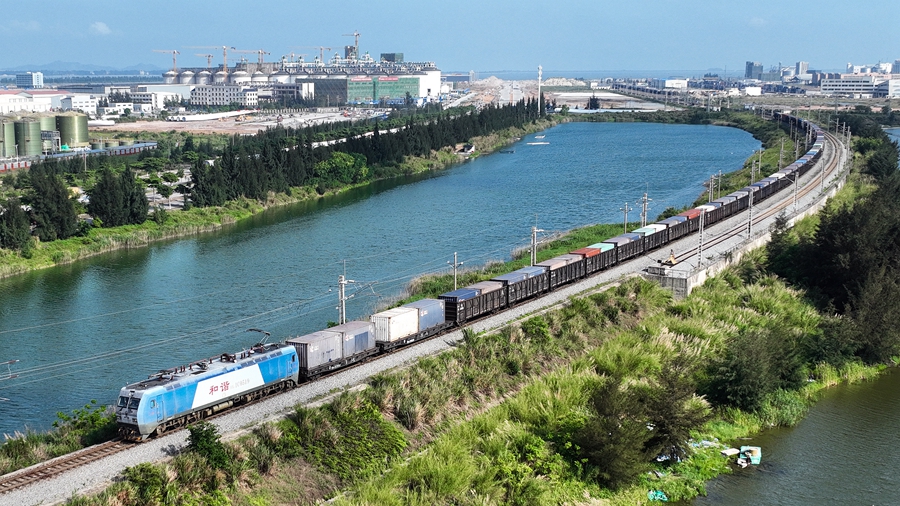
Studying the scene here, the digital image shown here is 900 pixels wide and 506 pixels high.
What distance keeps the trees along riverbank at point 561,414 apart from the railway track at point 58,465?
233 cm

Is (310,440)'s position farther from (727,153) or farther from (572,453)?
(727,153)

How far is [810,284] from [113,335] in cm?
3981

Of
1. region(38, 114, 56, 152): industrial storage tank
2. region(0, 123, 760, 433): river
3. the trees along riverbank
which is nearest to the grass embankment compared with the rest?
Result: the trees along riverbank

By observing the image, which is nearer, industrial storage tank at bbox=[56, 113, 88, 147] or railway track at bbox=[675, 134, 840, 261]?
railway track at bbox=[675, 134, 840, 261]

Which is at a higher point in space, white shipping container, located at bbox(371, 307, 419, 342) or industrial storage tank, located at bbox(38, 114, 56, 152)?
industrial storage tank, located at bbox(38, 114, 56, 152)

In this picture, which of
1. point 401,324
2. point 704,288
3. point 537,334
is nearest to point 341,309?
point 401,324

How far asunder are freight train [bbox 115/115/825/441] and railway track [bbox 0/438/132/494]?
2.29ft

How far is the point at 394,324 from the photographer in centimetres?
3772

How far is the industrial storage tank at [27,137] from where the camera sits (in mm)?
132750

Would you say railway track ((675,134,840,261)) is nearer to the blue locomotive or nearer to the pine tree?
the blue locomotive

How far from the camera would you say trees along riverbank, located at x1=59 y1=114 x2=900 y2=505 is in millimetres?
27406

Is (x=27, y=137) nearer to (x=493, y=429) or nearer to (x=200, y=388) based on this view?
(x=200, y=388)

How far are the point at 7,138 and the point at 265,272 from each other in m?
86.2

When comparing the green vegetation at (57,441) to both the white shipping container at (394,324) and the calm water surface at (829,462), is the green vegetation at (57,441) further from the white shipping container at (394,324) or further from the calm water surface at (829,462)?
the calm water surface at (829,462)
